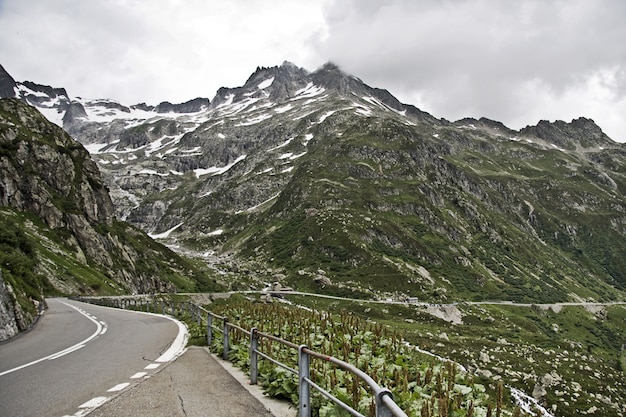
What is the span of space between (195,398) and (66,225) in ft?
337

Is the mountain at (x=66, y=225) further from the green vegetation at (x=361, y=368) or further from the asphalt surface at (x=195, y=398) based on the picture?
the asphalt surface at (x=195, y=398)

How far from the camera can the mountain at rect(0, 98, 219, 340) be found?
75.9 meters

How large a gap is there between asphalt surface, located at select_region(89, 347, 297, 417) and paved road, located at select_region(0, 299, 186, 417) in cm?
60

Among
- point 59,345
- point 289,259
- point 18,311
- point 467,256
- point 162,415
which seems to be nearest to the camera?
point 162,415

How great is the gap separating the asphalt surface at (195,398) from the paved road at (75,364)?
0.60 m

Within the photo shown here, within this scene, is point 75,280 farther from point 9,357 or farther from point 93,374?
point 93,374

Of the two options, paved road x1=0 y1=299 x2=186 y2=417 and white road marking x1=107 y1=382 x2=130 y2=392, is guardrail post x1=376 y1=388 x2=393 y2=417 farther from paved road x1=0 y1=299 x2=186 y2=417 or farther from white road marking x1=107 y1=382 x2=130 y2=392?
white road marking x1=107 y1=382 x2=130 y2=392

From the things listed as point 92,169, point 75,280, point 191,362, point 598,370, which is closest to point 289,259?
point 92,169

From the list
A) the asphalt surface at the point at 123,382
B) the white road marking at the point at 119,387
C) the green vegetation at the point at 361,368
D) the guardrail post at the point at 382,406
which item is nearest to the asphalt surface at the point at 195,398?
the asphalt surface at the point at 123,382

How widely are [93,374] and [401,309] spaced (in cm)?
11094

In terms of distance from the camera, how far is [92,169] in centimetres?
13025

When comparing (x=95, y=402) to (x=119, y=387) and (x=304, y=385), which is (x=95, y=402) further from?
(x=304, y=385)

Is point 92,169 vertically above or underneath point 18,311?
above

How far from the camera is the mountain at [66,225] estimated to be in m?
75.9
